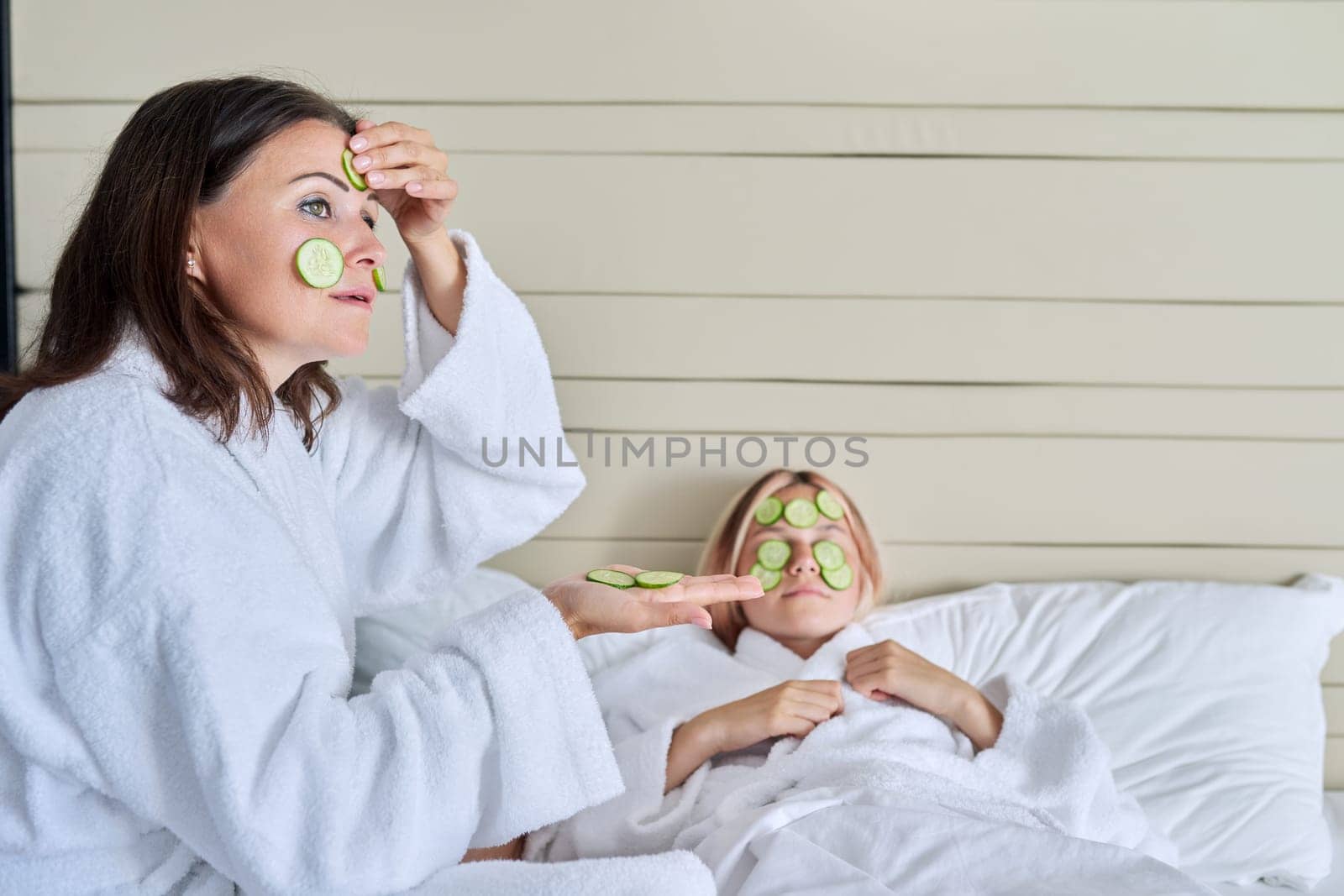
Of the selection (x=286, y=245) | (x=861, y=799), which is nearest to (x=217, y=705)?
(x=286, y=245)

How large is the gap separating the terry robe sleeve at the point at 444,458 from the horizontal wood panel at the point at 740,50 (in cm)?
54

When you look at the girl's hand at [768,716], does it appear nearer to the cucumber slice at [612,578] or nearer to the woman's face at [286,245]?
the cucumber slice at [612,578]

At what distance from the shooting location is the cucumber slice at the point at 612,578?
1.09 m

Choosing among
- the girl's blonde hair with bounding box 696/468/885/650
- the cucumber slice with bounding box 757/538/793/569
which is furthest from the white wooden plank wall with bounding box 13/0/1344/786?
the cucumber slice with bounding box 757/538/793/569

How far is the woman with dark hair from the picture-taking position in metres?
0.88

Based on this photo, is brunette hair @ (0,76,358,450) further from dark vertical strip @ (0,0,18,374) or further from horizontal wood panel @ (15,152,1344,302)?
dark vertical strip @ (0,0,18,374)

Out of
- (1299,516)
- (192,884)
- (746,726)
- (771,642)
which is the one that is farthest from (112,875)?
(1299,516)

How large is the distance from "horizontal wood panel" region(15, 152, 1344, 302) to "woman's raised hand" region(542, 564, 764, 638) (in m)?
0.87

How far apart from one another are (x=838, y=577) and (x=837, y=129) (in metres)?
0.76

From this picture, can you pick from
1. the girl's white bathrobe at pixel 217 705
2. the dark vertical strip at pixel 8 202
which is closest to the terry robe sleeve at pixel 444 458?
the girl's white bathrobe at pixel 217 705

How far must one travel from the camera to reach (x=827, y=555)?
1.62 metres

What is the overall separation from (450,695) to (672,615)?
0.22m

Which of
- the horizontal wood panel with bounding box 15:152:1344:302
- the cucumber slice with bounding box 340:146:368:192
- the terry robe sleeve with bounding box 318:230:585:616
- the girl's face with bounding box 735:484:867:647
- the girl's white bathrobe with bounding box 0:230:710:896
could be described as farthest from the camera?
the horizontal wood panel with bounding box 15:152:1344:302

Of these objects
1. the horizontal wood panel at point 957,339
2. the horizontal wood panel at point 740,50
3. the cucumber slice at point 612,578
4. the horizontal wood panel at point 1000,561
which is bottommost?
the horizontal wood panel at point 1000,561
